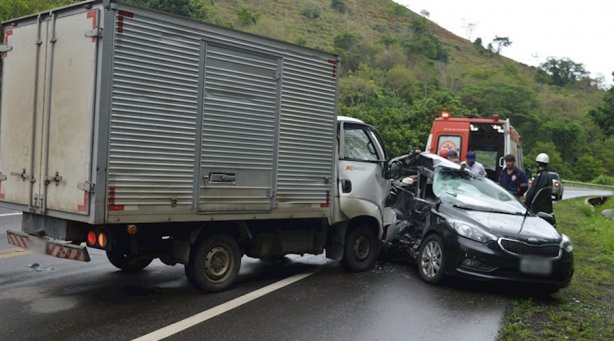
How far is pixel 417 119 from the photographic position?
3809 centimetres

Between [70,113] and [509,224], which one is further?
[509,224]

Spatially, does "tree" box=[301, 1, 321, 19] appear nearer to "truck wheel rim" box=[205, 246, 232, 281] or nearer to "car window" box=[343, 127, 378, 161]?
"car window" box=[343, 127, 378, 161]

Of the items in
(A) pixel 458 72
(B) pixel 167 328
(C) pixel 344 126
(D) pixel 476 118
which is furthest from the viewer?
(A) pixel 458 72

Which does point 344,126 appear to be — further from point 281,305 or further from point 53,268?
point 53,268

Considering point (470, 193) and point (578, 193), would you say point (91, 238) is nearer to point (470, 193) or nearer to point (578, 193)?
point (470, 193)

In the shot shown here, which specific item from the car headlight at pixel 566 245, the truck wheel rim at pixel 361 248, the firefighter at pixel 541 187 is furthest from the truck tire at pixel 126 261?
the firefighter at pixel 541 187

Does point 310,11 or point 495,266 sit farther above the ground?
point 310,11

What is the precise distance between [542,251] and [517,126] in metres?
62.5

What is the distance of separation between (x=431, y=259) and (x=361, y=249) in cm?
117

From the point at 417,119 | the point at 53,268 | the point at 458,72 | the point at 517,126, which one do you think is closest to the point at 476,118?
the point at 53,268

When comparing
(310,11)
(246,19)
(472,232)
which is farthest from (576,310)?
(310,11)

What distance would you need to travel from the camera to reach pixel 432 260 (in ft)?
25.6

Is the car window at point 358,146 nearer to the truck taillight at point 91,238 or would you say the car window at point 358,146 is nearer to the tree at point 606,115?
the truck taillight at point 91,238

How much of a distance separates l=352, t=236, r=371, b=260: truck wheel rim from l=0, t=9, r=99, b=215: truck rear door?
4.13 meters
